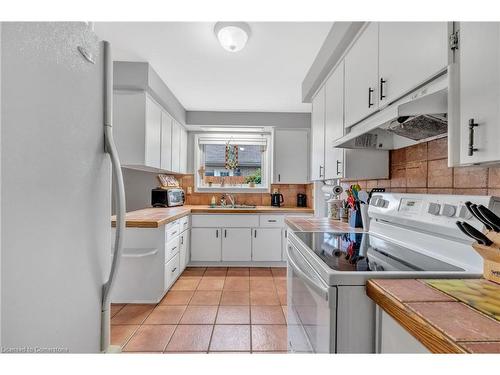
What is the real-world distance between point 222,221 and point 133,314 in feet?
5.30

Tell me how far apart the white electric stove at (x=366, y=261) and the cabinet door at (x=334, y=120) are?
0.54 meters

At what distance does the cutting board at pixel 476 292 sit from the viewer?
2.13 ft

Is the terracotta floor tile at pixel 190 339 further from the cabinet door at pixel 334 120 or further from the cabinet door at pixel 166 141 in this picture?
the cabinet door at pixel 166 141

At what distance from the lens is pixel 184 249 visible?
3330 millimetres

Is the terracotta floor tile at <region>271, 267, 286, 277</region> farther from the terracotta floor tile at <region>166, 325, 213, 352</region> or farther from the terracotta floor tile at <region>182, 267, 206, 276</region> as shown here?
the terracotta floor tile at <region>166, 325, 213, 352</region>

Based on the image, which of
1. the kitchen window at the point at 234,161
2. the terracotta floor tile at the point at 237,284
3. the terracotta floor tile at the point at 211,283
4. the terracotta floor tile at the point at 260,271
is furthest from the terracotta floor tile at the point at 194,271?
the kitchen window at the point at 234,161

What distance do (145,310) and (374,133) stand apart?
244 centimetres

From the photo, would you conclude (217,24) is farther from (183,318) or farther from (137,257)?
(183,318)

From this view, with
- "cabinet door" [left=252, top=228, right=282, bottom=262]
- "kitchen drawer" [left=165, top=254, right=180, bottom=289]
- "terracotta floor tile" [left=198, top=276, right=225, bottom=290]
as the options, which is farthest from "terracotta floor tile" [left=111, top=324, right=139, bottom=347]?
"cabinet door" [left=252, top=228, right=282, bottom=262]

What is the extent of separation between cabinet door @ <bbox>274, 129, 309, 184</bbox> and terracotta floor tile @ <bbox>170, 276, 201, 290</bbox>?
187 cm

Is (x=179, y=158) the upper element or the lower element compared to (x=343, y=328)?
upper
